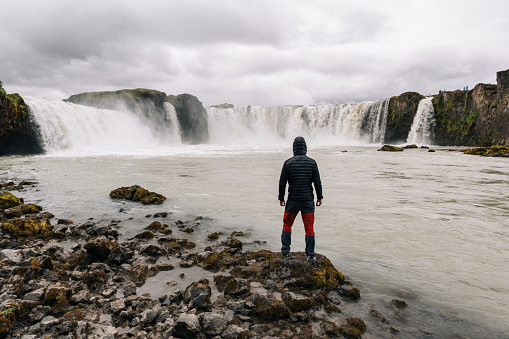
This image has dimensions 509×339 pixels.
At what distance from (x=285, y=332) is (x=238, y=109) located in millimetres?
86286

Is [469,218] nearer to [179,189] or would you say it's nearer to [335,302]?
[335,302]

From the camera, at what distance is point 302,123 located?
81.8 metres

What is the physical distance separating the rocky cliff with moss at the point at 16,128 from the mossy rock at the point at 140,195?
37293 millimetres

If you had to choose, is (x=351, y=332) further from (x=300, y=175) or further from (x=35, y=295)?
(x=35, y=295)

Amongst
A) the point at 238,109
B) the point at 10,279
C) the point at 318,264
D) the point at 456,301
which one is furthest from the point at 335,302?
the point at 238,109

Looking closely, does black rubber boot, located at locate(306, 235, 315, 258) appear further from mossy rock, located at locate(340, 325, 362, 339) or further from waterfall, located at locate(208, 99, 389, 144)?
waterfall, located at locate(208, 99, 389, 144)

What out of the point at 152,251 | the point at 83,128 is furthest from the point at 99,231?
the point at 83,128

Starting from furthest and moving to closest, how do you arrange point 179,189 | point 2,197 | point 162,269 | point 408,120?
point 408,120 < point 179,189 < point 2,197 < point 162,269

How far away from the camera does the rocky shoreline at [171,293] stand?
4.18 meters

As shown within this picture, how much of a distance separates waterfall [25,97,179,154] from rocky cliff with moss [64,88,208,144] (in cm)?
537

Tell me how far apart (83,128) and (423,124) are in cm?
7035

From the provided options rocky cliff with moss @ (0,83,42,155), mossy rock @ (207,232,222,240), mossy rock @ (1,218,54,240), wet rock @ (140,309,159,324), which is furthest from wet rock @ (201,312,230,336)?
rocky cliff with moss @ (0,83,42,155)

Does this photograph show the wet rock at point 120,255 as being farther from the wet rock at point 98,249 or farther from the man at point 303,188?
the man at point 303,188

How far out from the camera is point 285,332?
4.20m
